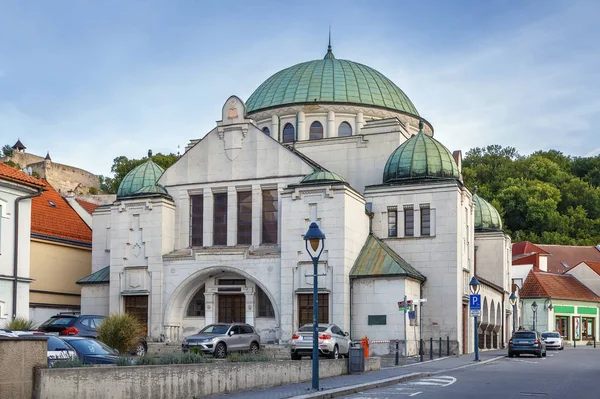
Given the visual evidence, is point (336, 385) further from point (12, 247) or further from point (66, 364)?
point (12, 247)

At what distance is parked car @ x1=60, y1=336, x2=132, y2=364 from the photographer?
67.5 ft

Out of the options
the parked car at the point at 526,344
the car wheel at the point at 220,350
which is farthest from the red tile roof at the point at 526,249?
the car wheel at the point at 220,350

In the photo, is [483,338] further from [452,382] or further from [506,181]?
[506,181]

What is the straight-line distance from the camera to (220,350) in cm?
3127

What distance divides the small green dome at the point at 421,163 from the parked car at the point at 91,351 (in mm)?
25480

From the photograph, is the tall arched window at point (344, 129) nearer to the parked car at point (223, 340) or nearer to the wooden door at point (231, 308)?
the wooden door at point (231, 308)

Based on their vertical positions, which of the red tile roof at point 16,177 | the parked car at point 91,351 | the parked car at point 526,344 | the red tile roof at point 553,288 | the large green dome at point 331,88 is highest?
the large green dome at point 331,88

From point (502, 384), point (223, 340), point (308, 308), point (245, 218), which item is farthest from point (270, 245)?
point (502, 384)

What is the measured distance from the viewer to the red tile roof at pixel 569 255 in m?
90.4

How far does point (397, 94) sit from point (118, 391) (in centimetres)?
4388

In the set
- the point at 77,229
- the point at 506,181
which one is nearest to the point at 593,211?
the point at 506,181

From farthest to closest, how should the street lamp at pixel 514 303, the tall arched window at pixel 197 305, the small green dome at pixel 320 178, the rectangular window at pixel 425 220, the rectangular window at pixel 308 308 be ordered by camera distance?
1. the street lamp at pixel 514 303
2. the tall arched window at pixel 197 305
3. the rectangular window at pixel 425 220
4. the small green dome at pixel 320 178
5. the rectangular window at pixel 308 308

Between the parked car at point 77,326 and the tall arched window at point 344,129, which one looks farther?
the tall arched window at point 344,129

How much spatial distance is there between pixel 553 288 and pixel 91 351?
63.3 metres
